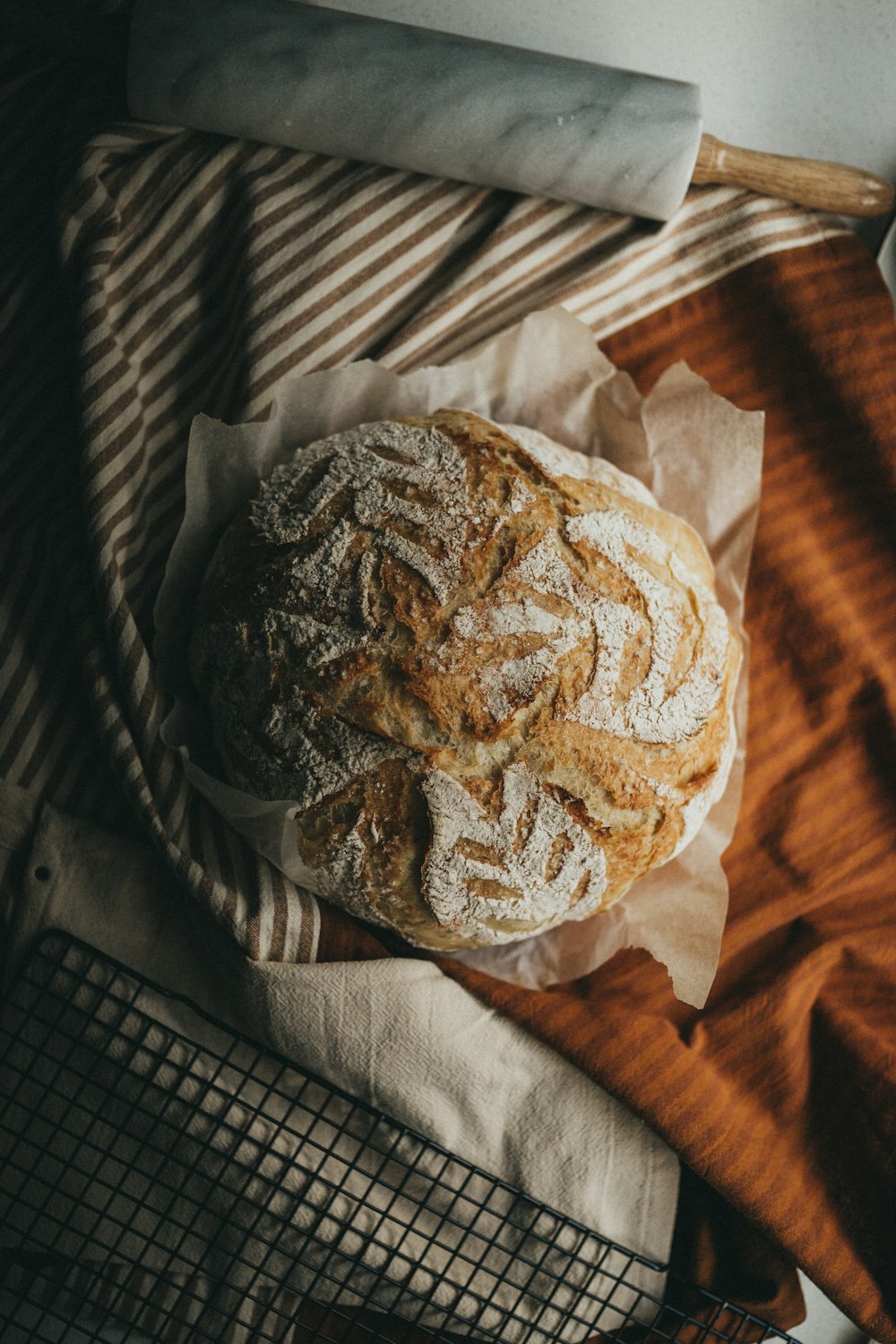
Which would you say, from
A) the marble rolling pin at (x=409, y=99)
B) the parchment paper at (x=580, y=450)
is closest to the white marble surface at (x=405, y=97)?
the marble rolling pin at (x=409, y=99)

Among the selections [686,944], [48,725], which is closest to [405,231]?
[48,725]

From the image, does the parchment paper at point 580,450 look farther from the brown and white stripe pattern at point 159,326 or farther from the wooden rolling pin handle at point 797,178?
the wooden rolling pin handle at point 797,178

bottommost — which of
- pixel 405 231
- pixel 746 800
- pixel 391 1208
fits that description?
pixel 391 1208

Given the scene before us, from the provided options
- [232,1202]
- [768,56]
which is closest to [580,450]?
[768,56]

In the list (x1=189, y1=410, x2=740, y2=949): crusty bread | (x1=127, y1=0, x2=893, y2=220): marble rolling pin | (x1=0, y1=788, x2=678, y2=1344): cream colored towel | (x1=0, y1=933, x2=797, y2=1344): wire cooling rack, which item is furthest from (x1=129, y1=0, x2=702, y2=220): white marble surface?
(x1=0, y1=933, x2=797, y2=1344): wire cooling rack

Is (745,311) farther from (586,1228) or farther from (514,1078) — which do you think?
(586,1228)
